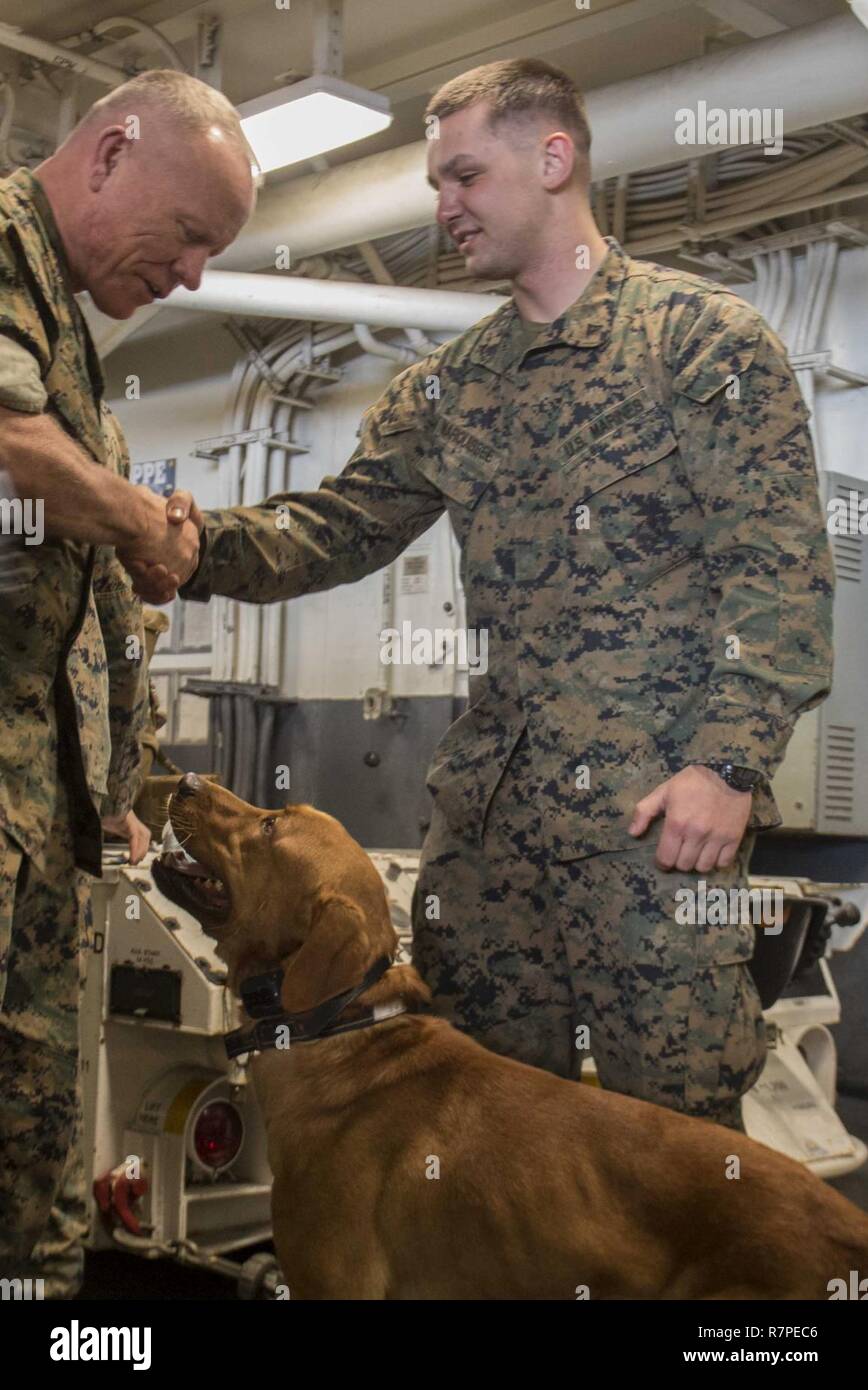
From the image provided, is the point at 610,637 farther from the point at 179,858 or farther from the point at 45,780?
the point at 179,858

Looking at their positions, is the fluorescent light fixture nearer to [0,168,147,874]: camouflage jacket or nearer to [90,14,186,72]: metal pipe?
[90,14,186,72]: metal pipe

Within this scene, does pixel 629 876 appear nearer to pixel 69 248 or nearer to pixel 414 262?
pixel 69 248

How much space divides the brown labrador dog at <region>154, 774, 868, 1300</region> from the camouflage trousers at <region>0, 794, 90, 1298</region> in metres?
0.37

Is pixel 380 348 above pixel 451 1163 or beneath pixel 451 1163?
above

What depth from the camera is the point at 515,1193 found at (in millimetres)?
2010

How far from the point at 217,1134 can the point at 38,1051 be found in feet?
5.76

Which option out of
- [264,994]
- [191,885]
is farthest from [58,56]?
[264,994]

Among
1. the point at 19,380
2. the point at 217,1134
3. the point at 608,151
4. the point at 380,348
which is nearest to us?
the point at 19,380

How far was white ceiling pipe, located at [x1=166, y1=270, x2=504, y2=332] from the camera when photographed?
614cm

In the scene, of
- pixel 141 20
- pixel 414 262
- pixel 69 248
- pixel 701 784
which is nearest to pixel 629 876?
pixel 701 784

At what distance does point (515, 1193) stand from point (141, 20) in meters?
4.95

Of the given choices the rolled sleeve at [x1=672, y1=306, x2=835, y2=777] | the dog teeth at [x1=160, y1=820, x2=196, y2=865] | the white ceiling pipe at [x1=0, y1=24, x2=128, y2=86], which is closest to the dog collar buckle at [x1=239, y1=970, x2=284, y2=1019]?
the dog teeth at [x1=160, y1=820, x2=196, y2=865]

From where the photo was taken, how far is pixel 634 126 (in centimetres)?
495

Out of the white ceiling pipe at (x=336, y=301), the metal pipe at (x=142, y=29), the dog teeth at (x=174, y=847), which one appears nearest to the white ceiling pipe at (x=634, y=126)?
the white ceiling pipe at (x=336, y=301)
